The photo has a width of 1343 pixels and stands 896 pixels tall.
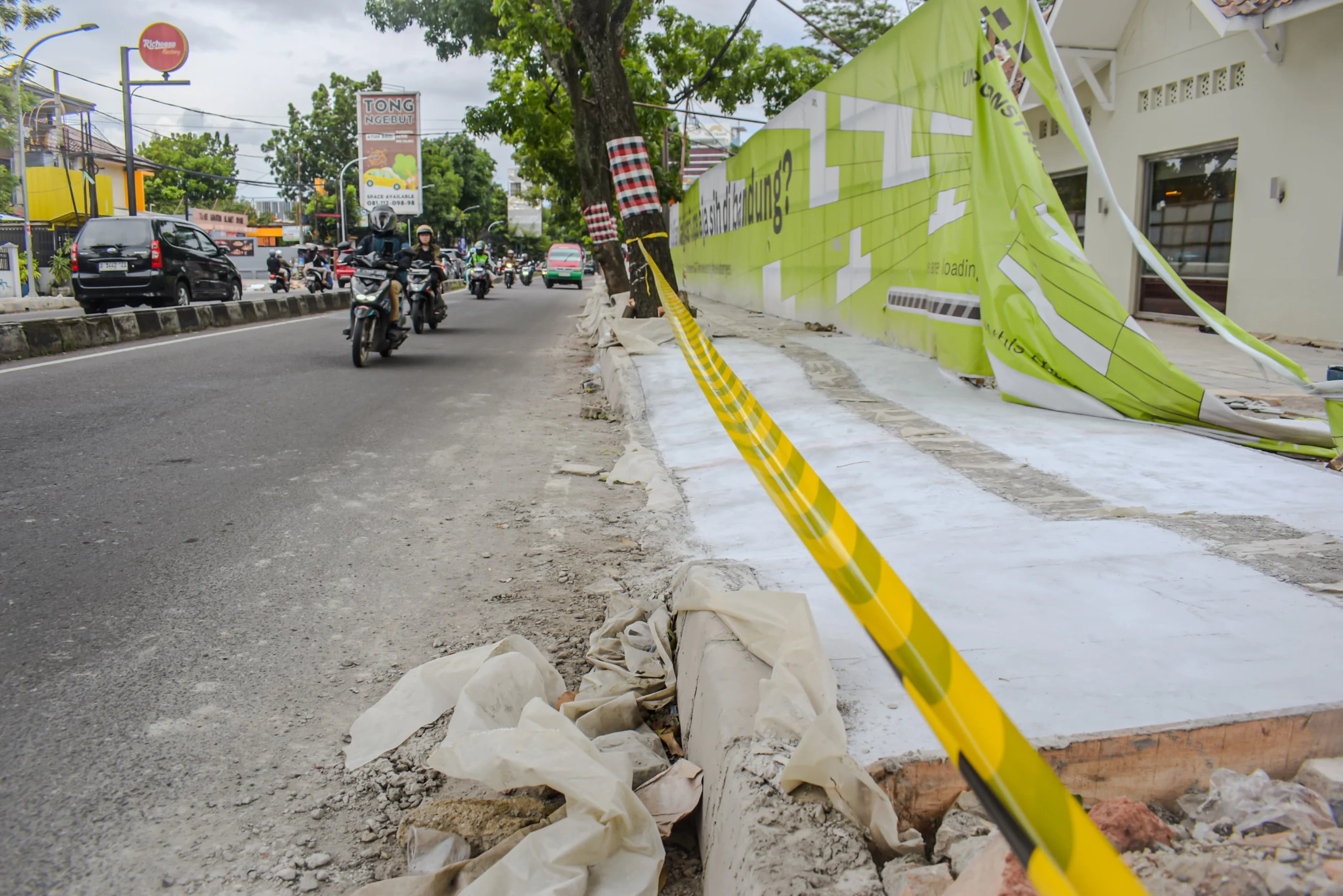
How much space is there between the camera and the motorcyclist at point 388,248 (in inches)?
396

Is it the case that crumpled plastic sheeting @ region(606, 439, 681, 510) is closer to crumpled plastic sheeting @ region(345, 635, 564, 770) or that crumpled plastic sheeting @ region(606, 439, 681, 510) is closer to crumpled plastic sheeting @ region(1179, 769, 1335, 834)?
crumpled plastic sheeting @ region(345, 635, 564, 770)

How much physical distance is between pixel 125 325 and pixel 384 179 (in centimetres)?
2329

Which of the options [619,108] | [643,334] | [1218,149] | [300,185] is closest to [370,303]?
[643,334]

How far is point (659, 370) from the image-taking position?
329 inches

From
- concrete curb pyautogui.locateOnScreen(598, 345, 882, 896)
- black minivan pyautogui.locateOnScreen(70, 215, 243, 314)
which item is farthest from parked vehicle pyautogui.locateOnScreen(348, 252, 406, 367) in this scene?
concrete curb pyautogui.locateOnScreen(598, 345, 882, 896)

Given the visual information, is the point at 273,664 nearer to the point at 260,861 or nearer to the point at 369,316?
the point at 260,861

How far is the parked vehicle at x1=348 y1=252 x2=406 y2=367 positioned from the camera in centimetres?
976

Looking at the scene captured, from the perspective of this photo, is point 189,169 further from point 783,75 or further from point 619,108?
point 619,108

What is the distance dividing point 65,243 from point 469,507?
3395cm

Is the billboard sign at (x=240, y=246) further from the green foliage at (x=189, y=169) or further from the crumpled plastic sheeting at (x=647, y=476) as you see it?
the crumpled plastic sheeting at (x=647, y=476)

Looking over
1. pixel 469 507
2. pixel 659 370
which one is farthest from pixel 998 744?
pixel 659 370

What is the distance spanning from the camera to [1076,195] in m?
15.3

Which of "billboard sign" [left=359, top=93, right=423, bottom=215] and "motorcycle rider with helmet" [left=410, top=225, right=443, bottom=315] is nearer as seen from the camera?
"motorcycle rider with helmet" [left=410, top=225, right=443, bottom=315]

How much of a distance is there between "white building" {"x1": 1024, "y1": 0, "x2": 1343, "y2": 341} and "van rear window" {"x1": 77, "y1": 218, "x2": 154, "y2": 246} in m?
13.0
